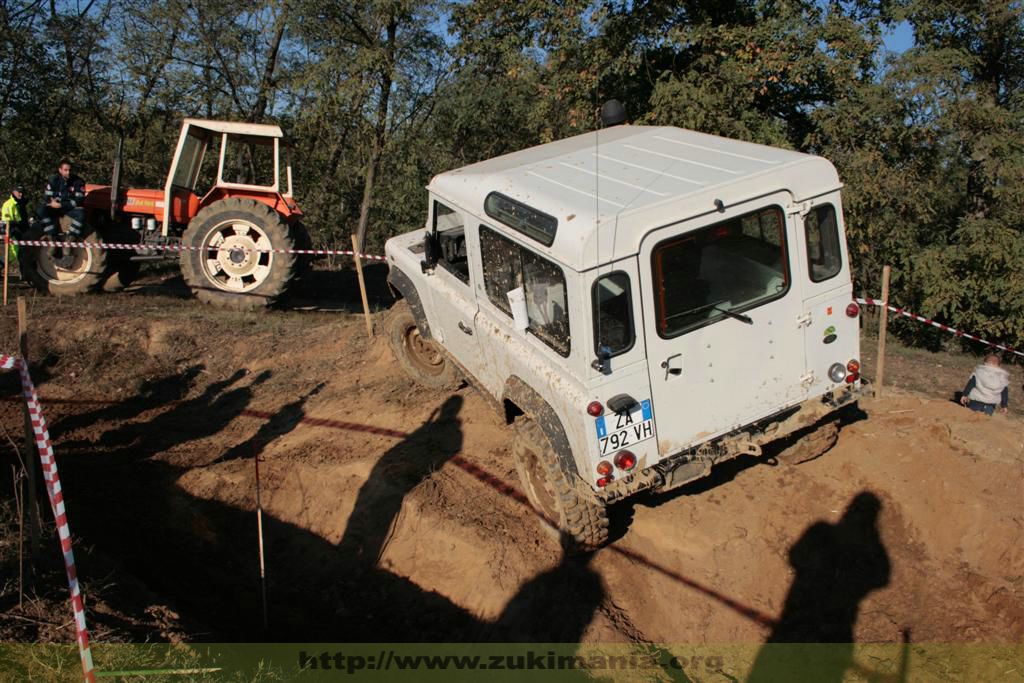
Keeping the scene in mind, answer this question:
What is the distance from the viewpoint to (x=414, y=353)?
8.34m

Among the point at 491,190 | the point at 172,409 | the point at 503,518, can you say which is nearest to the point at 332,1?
the point at 172,409

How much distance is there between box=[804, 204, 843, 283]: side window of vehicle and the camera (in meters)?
5.18

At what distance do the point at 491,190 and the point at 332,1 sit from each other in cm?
946

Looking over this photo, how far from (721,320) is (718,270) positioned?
314 mm

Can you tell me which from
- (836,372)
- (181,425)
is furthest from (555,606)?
(181,425)

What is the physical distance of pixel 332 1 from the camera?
13.4m

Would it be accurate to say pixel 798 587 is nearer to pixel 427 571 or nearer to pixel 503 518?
pixel 503 518

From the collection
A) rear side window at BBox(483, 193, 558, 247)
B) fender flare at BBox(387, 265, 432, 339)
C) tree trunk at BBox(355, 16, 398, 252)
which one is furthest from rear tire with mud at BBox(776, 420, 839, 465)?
tree trunk at BBox(355, 16, 398, 252)

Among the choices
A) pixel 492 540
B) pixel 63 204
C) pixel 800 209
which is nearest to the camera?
pixel 800 209

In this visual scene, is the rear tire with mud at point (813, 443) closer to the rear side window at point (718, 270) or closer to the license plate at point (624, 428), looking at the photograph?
the rear side window at point (718, 270)

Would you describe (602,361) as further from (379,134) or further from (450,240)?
(379,134)

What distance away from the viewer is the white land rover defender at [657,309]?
187 inches

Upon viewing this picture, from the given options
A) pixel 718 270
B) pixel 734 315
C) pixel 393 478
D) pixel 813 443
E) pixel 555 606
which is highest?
pixel 718 270

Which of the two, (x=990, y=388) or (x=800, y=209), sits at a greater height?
(x=800, y=209)
